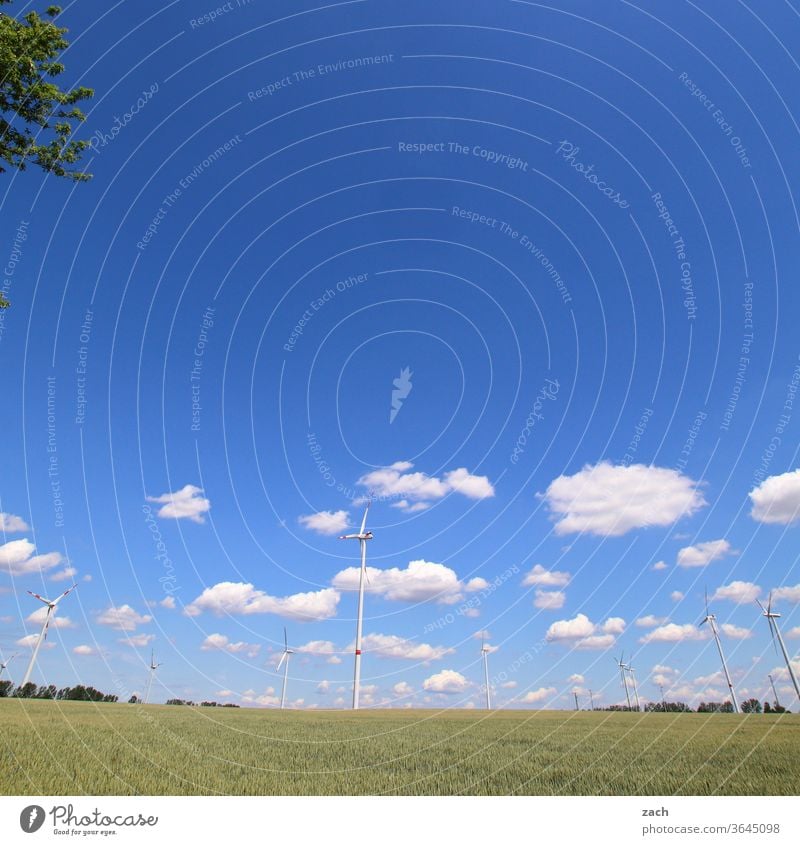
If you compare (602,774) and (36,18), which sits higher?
(36,18)

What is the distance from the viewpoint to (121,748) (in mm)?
10539

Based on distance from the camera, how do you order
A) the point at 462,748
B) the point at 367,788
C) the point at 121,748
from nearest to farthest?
the point at 367,788, the point at 121,748, the point at 462,748

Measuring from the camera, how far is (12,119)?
15703 millimetres

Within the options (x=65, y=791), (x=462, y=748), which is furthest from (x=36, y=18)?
(x=462, y=748)

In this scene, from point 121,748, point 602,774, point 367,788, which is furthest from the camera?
point 121,748

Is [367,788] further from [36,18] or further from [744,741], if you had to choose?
[36,18]

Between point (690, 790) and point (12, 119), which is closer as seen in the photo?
point (690, 790)
